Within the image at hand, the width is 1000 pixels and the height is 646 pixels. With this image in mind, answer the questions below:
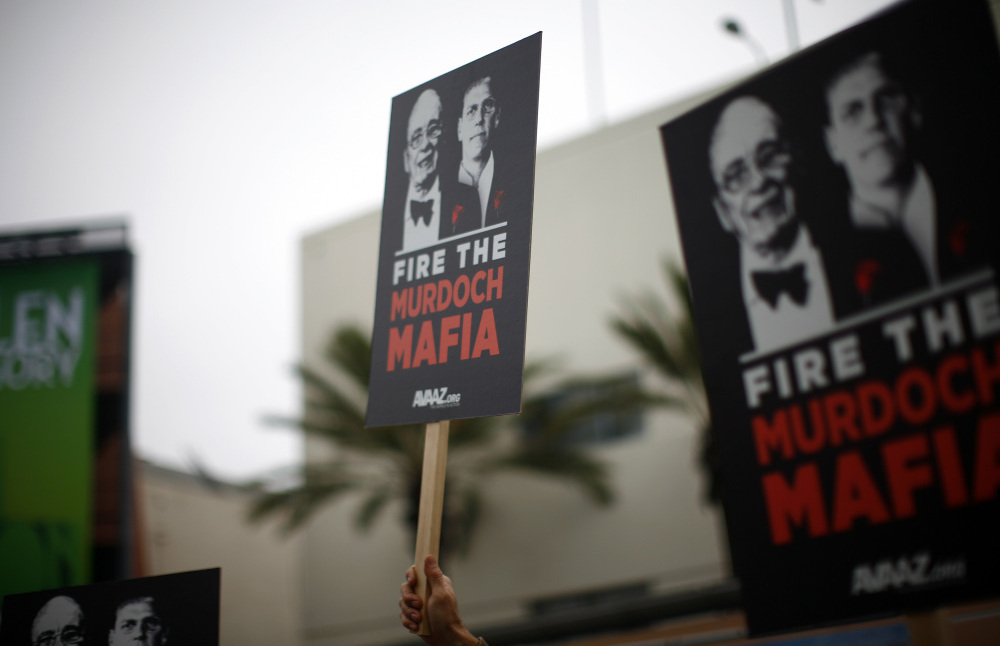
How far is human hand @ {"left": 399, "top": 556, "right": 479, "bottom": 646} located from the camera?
2.26 m

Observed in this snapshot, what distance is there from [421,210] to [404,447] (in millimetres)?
10048

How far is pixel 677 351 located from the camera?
11.1 metres

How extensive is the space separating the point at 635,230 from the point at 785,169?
11.0 metres

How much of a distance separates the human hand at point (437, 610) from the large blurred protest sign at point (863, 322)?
0.82m

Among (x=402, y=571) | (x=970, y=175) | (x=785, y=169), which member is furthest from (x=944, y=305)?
(x=402, y=571)

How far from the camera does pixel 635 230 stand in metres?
13.2

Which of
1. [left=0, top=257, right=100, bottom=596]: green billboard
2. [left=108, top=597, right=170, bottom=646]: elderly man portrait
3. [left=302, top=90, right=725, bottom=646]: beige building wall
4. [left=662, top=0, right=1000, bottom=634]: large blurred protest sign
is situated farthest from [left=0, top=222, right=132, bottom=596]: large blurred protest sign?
[left=302, top=90, right=725, bottom=646]: beige building wall

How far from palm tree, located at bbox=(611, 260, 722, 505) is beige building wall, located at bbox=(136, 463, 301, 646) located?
280 inches

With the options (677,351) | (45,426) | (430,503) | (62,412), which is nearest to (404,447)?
(677,351)

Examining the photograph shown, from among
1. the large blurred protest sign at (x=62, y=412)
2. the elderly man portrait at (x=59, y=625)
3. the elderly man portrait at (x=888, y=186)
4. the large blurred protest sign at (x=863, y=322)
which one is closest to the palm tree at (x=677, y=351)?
the large blurred protest sign at (x=62, y=412)

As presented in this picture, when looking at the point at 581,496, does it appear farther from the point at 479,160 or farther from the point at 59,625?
the point at 59,625

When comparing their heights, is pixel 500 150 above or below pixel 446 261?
above

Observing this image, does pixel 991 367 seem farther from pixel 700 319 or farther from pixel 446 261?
pixel 446 261

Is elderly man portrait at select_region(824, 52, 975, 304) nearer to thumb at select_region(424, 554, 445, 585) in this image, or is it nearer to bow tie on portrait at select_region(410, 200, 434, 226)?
bow tie on portrait at select_region(410, 200, 434, 226)
